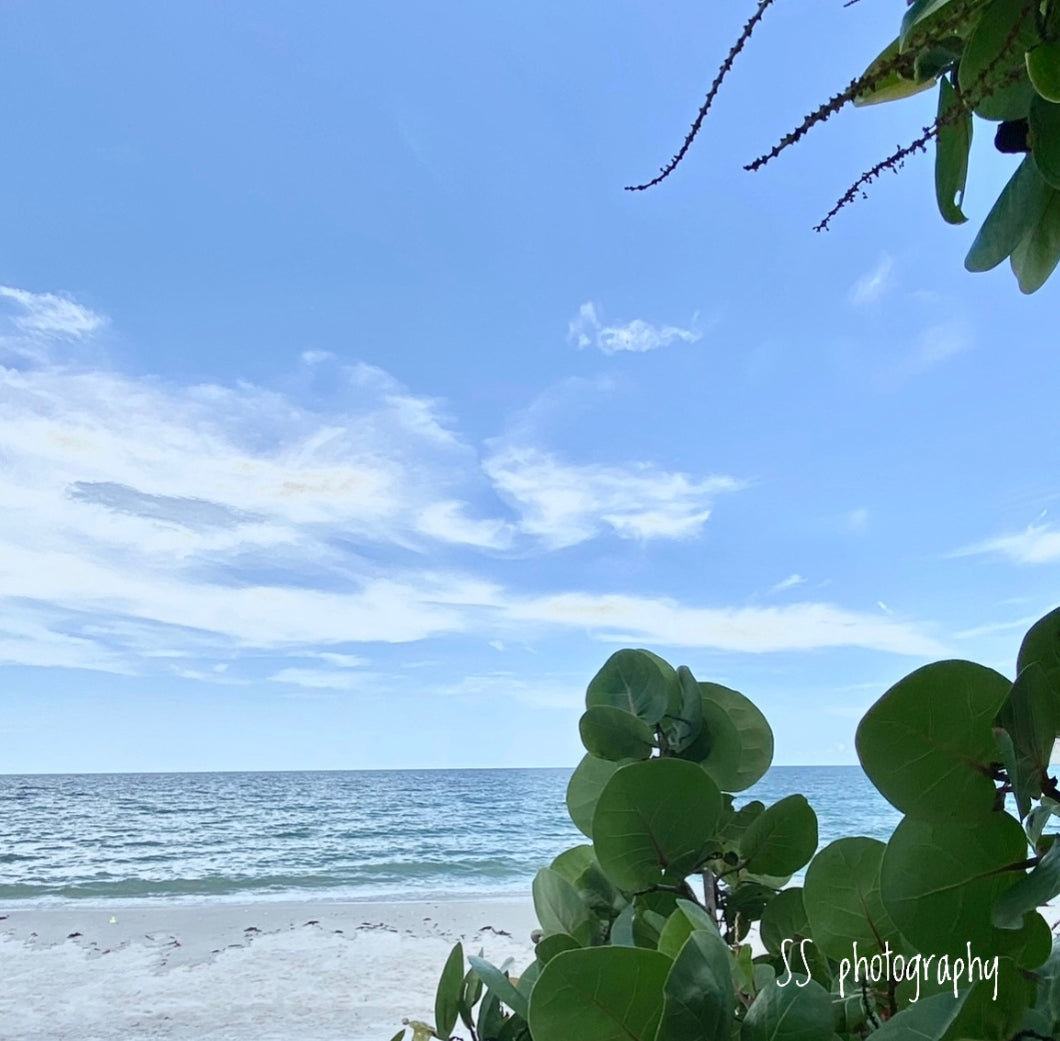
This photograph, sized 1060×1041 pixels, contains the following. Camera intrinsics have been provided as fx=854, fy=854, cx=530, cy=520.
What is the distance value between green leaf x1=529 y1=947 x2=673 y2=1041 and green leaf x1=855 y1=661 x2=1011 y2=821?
85 mm

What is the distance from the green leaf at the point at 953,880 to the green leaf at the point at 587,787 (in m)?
0.19

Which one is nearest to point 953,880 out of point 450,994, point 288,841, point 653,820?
point 653,820

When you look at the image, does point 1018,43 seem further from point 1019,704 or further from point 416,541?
point 416,541

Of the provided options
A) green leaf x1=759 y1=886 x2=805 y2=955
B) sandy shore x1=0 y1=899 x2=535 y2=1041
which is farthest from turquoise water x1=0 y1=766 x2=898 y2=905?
green leaf x1=759 y1=886 x2=805 y2=955

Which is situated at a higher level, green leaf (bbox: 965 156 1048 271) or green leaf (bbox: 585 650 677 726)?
green leaf (bbox: 965 156 1048 271)

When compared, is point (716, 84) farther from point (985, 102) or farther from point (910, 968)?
point (910, 968)

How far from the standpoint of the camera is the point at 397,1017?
4.32 m

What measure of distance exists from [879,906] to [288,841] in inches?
598

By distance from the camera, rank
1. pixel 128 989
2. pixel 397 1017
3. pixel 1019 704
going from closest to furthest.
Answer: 1. pixel 1019 704
2. pixel 397 1017
3. pixel 128 989

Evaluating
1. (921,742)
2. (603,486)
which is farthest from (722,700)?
(603,486)

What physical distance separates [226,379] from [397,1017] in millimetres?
25545

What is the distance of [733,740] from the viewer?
37cm

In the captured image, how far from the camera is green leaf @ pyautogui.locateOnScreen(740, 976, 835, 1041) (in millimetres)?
229

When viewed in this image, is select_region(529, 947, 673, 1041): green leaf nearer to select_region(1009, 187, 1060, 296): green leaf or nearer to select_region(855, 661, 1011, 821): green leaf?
select_region(855, 661, 1011, 821): green leaf
